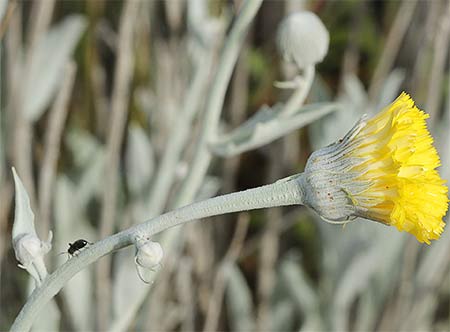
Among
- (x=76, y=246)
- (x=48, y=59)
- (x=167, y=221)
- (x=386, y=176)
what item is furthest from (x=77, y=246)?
(x=48, y=59)

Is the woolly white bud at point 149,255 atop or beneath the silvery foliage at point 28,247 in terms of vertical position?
beneath


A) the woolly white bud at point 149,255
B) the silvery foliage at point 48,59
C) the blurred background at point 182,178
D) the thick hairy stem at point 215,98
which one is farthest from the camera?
the silvery foliage at point 48,59

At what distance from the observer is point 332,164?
30.0 inches

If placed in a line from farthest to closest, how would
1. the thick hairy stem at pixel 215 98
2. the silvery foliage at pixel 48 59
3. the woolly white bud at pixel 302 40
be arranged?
the silvery foliage at pixel 48 59, the woolly white bud at pixel 302 40, the thick hairy stem at pixel 215 98

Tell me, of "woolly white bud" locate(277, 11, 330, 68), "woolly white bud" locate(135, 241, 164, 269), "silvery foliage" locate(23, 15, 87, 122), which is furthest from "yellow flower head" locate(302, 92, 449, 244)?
"silvery foliage" locate(23, 15, 87, 122)

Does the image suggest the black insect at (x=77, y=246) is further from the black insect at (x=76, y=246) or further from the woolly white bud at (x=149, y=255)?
the woolly white bud at (x=149, y=255)

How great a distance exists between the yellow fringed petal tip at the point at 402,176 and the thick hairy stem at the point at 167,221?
64 millimetres

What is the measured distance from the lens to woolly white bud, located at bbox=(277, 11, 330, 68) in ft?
3.71

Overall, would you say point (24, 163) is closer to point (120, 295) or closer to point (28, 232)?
point (120, 295)

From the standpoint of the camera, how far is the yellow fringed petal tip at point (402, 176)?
2.31 ft

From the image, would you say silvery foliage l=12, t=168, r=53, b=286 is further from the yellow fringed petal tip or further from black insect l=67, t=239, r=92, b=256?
the yellow fringed petal tip

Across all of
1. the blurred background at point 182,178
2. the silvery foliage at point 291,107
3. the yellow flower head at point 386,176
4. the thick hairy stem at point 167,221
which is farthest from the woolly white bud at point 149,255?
the blurred background at point 182,178

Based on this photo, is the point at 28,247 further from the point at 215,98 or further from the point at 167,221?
the point at 215,98

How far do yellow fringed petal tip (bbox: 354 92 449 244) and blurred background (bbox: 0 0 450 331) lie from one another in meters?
0.52
